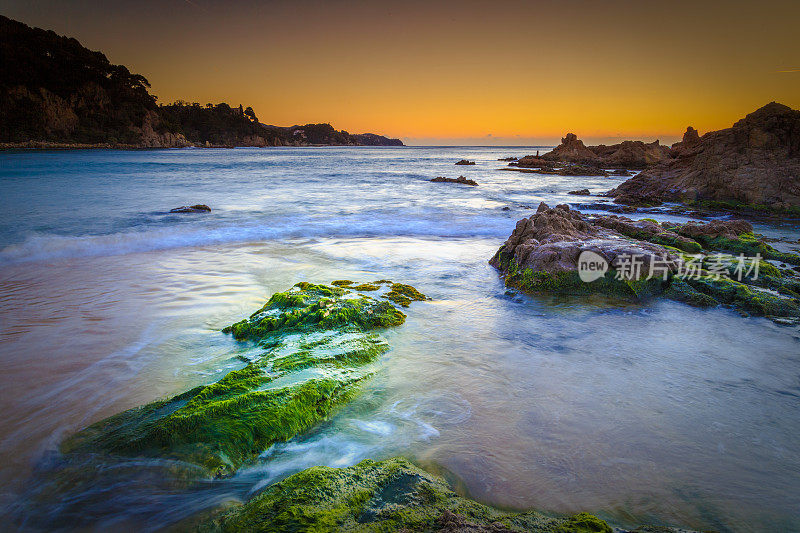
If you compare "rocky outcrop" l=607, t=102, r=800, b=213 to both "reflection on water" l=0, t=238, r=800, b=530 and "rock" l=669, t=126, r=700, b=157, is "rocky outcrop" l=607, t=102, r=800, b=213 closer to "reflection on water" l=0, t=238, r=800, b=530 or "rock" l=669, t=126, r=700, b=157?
"rock" l=669, t=126, r=700, b=157

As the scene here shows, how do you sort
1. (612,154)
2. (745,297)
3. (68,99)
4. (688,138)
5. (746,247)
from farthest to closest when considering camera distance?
(68,99)
(612,154)
(688,138)
(746,247)
(745,297)

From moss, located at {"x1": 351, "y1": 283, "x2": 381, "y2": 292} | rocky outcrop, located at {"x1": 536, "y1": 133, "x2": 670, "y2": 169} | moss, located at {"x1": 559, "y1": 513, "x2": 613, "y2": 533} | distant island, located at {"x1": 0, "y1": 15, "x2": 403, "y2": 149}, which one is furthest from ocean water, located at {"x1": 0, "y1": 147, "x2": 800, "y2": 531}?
distant island, located at {"x1": 0, "y1": 15, "x2": 403, "y2": 149}

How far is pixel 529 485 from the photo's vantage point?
2424 mm

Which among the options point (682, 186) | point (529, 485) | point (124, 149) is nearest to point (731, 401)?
point (529, 485)

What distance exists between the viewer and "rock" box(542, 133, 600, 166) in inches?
1972

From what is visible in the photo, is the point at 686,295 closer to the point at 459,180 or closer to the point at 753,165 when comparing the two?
the point at 753,165

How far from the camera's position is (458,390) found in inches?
137

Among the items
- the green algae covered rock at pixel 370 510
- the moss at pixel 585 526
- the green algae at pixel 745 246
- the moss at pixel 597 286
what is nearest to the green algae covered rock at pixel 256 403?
the green algae covered rock at pixel 370 510

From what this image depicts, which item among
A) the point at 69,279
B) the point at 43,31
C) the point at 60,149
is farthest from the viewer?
the point at 43,31

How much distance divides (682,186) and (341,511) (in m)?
19.8

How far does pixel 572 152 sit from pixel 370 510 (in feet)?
195

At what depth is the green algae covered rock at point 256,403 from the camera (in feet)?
8.32

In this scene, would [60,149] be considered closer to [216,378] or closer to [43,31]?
[43,31]

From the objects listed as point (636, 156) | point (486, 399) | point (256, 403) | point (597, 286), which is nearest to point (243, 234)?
point (256, 403)
